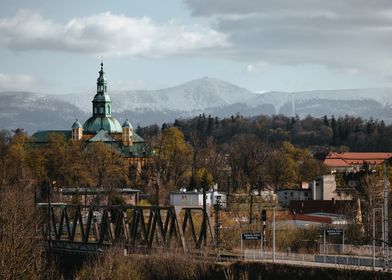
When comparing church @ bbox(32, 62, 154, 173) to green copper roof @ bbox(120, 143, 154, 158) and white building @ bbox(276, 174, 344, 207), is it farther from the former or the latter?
white building @ bbox(276, 174, 344, 207)

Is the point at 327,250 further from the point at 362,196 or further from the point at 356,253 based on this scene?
the point at 362,196

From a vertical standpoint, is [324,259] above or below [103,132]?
below

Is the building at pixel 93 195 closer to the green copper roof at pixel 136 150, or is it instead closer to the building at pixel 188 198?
the building at pixel 188 198

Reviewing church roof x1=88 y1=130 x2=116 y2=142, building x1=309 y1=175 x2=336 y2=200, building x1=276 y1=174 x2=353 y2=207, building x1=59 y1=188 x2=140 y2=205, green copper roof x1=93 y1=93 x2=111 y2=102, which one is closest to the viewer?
building x1=59 y1=188 x2=140 y2=205

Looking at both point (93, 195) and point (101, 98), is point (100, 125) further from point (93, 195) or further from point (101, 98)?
point (93, 195)

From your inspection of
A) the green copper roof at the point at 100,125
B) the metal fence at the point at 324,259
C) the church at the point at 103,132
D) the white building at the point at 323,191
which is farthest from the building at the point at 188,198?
the green copper roof at the point at 100,125

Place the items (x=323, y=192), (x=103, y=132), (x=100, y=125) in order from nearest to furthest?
1. (x=323, y=192)
2. (x=103, y=132)
3. (x=100, y=125)

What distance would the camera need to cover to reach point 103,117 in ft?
652

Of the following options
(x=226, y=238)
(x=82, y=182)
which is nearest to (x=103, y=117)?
(x=82, y=182)

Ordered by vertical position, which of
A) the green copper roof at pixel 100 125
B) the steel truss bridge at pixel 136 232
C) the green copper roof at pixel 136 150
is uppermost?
the green copper roof at pixel 100 125

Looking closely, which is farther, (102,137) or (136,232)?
(102,137)

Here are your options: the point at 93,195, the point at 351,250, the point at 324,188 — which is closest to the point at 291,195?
the point at 324,188

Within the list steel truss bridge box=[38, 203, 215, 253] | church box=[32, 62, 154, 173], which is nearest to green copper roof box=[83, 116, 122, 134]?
church box=[32, 62, 154, 173]

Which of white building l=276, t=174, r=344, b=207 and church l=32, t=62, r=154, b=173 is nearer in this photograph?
white building l=276, t=174, r=344, b=207
